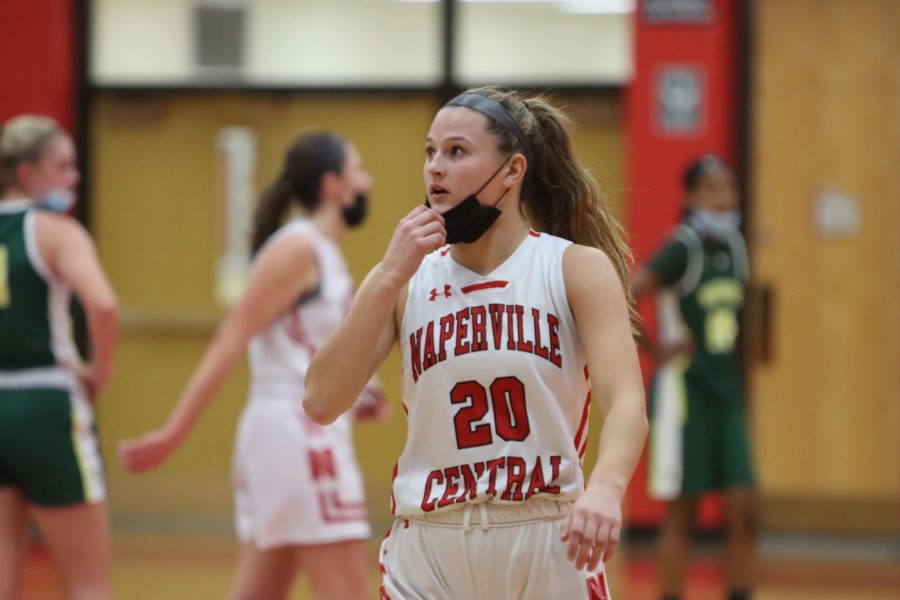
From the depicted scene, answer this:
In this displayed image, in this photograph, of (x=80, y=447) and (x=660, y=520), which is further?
(x=660, y=520)

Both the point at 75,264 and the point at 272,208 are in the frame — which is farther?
the point at 272,208

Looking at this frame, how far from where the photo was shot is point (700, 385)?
6.50m

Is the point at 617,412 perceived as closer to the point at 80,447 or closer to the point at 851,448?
the point at 80,447

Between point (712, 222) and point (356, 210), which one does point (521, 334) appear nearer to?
point (356, 210)

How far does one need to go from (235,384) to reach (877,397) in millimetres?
4208

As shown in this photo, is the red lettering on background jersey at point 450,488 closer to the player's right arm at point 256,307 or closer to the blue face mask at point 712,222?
the player's right arm at point 256,307

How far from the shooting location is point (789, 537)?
9641 millimetres

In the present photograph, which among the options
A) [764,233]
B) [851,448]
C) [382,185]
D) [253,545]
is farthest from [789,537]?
[253,545]

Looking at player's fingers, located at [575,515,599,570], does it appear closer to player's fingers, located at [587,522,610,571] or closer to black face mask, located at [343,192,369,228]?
player's fingers, located at [587,522,610,571]

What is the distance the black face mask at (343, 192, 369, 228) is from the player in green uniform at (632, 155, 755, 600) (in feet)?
5.58

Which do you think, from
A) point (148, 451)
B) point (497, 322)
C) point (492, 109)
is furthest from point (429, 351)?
point (148, 451)

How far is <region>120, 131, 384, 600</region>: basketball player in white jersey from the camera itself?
188 inches

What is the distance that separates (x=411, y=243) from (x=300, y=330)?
6.88ft

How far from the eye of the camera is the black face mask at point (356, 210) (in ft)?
16.9
